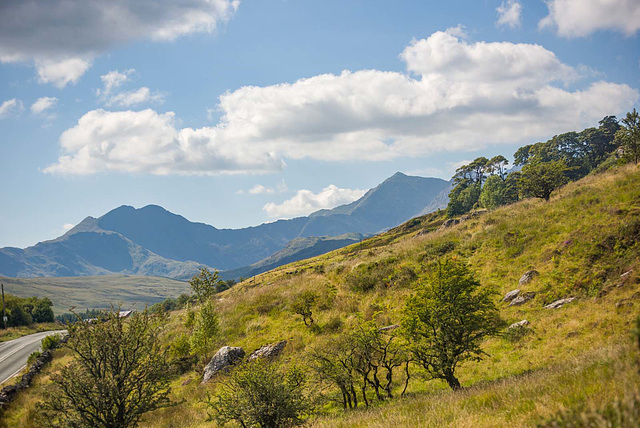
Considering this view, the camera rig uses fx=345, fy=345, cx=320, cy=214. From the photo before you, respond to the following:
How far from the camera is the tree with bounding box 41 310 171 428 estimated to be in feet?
41.7

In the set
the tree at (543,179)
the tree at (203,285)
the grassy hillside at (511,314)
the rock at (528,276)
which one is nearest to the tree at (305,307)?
the grassy hillside at (511,314)

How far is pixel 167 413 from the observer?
20.7 m

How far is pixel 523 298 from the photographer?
67.7 feet

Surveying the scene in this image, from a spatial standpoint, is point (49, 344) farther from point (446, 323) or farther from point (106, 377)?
point (446, 323)

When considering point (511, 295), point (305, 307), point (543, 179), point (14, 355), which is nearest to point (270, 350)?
point (305, 307)

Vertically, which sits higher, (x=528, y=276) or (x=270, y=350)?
(x=528, y=276)

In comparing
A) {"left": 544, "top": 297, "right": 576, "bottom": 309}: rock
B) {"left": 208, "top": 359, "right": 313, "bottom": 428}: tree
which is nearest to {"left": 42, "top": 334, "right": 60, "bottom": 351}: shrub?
{"left": 208, "top": 359, "right": 313, "bottom": 428}: tree

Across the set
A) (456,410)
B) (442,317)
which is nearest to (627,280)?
(442,317)

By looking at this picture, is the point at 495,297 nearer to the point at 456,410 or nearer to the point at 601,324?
the point at 601,324

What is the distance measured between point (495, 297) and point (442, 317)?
1148 centimetres

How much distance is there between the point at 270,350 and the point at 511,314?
16.0 m

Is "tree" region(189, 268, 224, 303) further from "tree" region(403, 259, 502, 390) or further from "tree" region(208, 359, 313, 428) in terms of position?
"tree" region(403, 259, 502, 390)

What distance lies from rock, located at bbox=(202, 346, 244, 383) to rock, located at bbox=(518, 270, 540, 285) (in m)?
19.6

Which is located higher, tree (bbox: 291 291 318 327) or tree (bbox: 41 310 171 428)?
tree (bbox: 41 310 171 428)
